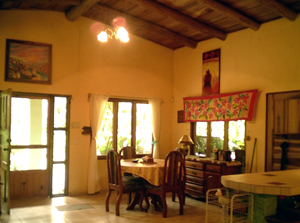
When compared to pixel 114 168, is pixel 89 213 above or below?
below

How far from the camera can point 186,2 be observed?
5.50 meters

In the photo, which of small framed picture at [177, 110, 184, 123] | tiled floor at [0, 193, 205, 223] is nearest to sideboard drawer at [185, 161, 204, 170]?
tiled floor at [0, 193, 205, 223]

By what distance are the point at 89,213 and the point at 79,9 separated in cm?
370

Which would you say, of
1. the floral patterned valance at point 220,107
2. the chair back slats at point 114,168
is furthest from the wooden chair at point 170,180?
the floral patterned valance at point 220,107

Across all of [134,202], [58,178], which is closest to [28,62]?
[58,178]

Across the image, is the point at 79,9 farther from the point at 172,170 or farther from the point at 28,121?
the point at 172,170

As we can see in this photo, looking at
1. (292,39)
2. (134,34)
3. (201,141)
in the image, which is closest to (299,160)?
(292,39)

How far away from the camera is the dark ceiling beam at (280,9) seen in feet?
15.7

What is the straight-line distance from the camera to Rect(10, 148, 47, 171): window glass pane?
597 cm

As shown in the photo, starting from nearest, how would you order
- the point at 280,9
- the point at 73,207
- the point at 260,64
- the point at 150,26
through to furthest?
the point at 280,9 < the point at 73,207 < the point at 260,64 < the point at 150,26

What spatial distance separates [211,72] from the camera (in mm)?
6703

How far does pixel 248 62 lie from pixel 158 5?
200 cm

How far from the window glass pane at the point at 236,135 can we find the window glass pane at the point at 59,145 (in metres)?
3.39

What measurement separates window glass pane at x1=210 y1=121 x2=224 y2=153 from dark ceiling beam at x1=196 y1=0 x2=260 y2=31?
6.57 feet
